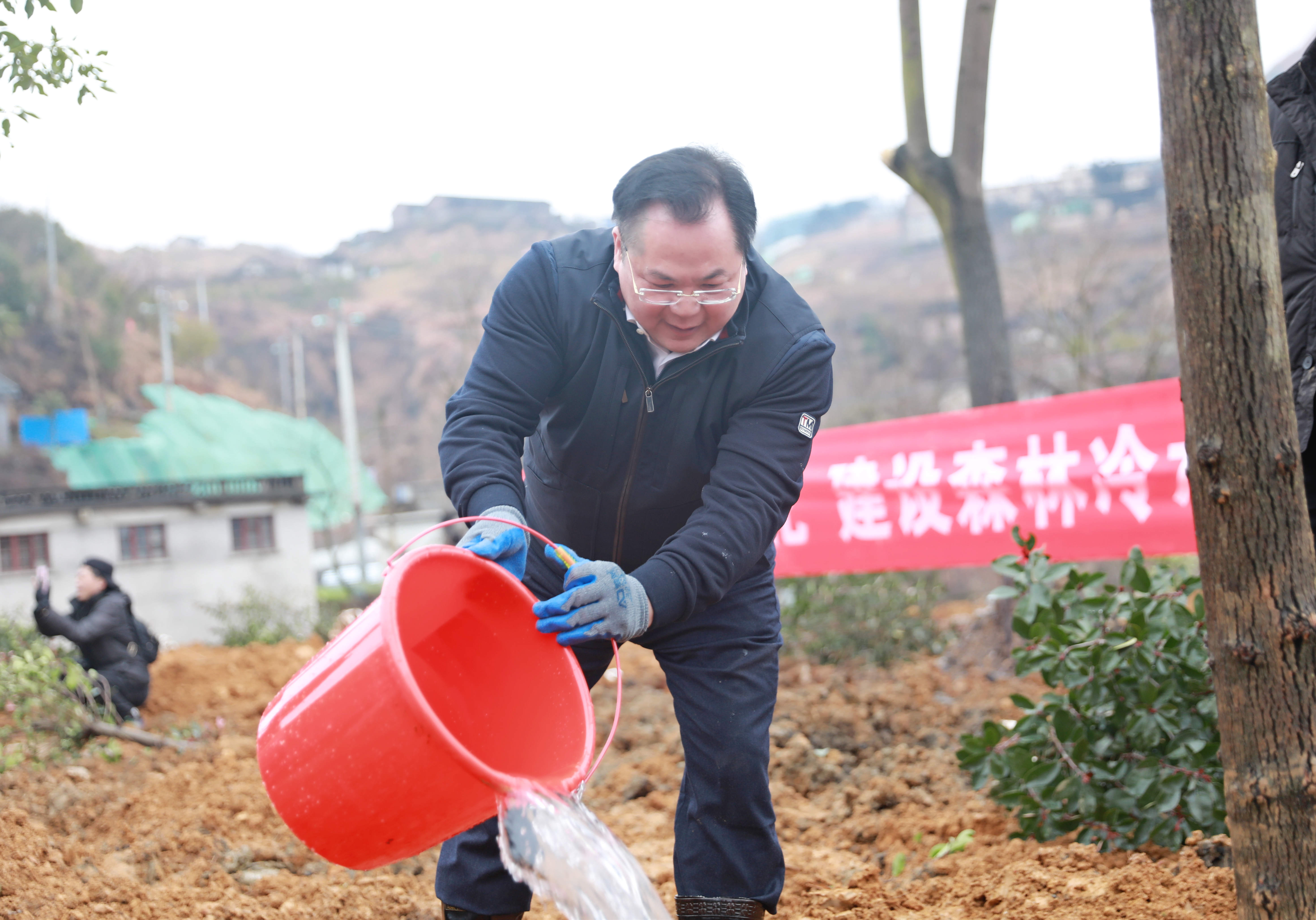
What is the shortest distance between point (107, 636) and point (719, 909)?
5.16 metres

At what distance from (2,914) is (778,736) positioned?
3026mm

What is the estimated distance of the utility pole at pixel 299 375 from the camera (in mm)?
50219

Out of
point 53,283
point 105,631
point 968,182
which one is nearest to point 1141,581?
point 968,182

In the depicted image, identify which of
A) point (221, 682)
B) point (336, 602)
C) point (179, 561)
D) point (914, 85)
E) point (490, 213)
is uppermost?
point (490, 213)

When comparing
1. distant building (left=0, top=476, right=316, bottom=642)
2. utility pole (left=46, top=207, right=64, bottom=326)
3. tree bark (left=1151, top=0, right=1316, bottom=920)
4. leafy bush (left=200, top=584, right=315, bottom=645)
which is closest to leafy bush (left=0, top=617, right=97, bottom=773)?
leafy bush (left=200, top=584, right=315, bottom=645)

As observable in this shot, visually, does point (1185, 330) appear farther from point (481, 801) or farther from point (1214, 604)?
point (481, 801)

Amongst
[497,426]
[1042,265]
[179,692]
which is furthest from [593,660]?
[1042,265]

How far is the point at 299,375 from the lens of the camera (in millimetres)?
52531

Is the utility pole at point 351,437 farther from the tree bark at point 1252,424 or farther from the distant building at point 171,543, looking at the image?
the tree bark at point 1252,424

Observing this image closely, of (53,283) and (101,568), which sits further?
(53,283)

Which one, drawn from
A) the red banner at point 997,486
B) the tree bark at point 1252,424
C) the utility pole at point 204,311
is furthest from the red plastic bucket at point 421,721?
the utility pole at point 204,311

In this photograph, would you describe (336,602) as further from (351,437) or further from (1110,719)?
(1110,719)

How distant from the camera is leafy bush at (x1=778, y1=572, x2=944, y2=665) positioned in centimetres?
723

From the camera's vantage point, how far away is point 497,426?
207cm
